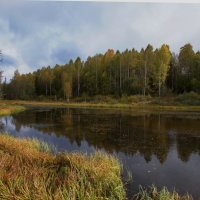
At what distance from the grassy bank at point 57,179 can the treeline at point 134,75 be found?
51191mm

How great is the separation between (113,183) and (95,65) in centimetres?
7184

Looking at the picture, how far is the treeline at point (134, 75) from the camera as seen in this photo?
62613mm

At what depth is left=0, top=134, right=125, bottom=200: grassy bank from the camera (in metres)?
7.30

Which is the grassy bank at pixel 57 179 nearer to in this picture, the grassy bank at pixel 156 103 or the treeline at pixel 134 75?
the grassy bank at pixel 156 103

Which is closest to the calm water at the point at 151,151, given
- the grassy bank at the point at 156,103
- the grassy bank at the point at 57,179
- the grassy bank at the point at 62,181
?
the grassy bank at the point at 62,181

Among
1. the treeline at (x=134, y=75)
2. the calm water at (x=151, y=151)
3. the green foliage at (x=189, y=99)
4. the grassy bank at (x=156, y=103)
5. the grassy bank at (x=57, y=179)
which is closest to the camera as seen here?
the grassy bank at (x=57, y=179)

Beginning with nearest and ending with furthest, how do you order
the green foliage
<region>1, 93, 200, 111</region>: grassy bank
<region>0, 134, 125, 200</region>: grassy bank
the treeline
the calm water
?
1. <region>0, 134, 125, 200</region>: grassy bank
2. the calm water
3. <region>1, 93, 200, 111</region>: grassy bank
4. the green foliage
5. the treeline

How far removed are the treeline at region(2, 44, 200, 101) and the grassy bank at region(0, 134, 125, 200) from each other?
51191 millimetres

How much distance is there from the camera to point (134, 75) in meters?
68.3

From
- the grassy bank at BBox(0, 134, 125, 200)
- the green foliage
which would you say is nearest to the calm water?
the grassy bank at BBox(0, 134, 125, 200)

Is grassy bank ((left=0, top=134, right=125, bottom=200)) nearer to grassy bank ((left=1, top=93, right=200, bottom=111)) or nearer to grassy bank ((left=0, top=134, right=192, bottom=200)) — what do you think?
grassy bank ((left=0, top=134, right=192, bottom=200))

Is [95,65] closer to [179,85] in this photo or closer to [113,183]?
[179,85]

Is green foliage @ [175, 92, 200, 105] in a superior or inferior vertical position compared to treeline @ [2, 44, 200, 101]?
inferior

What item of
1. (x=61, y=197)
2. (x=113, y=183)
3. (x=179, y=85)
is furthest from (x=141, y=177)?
(x=179, y=85)
